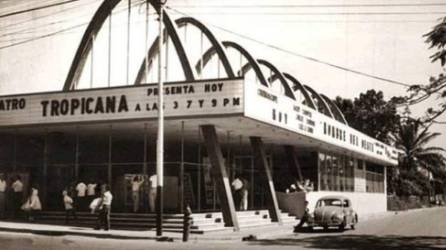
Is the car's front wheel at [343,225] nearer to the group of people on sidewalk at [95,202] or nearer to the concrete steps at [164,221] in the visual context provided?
the concrete steps at [164,221]

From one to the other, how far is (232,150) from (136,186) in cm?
1136

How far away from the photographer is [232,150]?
38.7 metres

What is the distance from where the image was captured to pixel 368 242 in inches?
854

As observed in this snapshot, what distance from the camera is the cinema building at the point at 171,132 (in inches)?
1010

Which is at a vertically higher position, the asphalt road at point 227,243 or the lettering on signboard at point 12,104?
the lettering on signboard at point 12,104

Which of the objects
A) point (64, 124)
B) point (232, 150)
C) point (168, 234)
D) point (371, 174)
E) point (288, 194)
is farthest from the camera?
point (371, 174)

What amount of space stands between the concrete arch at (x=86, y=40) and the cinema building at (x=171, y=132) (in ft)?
0.15

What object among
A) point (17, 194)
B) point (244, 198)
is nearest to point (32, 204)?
point (17, 194)

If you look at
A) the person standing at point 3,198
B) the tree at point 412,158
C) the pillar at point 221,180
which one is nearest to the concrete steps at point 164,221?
the pillar at point 221,180

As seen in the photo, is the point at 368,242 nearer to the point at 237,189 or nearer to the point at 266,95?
the point at 266,95

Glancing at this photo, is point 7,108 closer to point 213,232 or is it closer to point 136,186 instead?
point 136,186

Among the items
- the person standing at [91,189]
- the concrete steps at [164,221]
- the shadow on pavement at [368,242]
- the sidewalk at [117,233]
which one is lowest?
the shadow on pavement at [368,242]

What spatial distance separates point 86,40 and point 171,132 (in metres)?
6.33

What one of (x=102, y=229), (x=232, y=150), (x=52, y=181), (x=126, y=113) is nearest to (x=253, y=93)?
(x=126, y=113)
